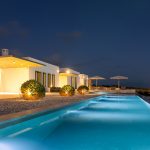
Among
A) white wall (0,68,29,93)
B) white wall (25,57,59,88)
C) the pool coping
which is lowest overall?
the pool coping

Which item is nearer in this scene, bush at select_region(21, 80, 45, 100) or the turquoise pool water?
the turquoise pool water

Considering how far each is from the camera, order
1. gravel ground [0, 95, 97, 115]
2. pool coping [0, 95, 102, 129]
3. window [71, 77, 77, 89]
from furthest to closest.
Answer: window [71, 77, 77, 89], gravel ground [0, 95, 97, 115], pool coping [0, 95, 102, 129]

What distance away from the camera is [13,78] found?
20719 millimetres

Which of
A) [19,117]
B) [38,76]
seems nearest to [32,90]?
[19,117]

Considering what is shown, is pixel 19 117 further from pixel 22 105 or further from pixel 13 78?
pixel 13 78

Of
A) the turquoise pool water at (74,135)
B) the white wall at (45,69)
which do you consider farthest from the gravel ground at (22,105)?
the white wall at (45,69)

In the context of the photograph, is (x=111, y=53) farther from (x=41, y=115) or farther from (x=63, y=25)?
(x=41, y=115)

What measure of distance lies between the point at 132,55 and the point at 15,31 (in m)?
16.1

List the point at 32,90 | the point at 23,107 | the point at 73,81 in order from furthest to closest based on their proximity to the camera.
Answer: the point at 73,81 → the point at 32,90 → the point at 23,107

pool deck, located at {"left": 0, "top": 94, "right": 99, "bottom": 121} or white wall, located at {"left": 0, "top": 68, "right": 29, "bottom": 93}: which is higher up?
white wall, located at {"left": 0, "top": 68, "right": 29, "bottom": 93}

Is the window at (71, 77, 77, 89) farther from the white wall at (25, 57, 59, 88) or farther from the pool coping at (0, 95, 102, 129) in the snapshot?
the pool coping at (0, 95, 102, 129)

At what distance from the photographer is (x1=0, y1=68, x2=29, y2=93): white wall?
802 inches

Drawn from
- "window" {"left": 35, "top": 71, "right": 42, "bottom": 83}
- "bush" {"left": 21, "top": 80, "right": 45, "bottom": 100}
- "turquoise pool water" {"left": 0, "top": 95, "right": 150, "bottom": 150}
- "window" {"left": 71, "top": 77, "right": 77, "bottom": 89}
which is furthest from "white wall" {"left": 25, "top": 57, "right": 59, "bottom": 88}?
"turquoise pool water" {"left": 0, "top": 95, "right": 150, "bottom": 150}

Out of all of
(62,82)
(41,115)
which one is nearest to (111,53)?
(62,82)
